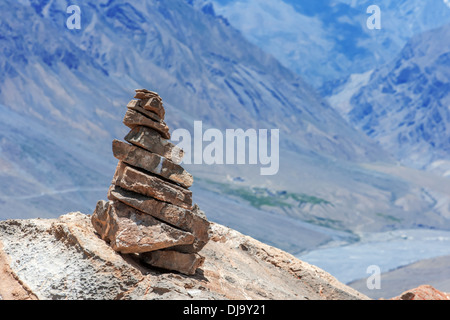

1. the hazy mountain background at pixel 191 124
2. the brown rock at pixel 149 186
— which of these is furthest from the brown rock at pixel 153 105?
the hazy mountain background at pixel 191 124

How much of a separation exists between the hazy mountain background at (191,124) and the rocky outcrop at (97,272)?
5716 cm

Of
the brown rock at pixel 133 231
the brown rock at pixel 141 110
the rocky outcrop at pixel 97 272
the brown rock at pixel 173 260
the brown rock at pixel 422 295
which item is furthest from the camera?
the brown rock at pixel 422 295

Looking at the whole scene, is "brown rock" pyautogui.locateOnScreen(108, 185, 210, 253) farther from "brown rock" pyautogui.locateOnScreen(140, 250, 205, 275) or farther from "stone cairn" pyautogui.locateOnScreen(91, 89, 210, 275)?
"brown rock" pyautogui.locateOnScreen(140, 250, 205, 275)

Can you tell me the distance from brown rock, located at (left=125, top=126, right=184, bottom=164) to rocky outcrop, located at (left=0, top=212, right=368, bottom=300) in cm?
187

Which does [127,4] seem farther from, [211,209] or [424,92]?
[424,92]

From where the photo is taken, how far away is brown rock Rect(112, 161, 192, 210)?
12.2 metres

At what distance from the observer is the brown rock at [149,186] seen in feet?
39.9

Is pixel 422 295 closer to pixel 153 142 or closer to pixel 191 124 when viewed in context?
pixel 153 142

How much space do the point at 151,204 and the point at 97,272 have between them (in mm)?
1715

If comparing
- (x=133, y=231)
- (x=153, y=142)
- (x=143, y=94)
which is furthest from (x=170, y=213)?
(x=143, y=94)

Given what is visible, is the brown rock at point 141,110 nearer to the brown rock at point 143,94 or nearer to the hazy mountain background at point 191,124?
the brown rock at point 143,94

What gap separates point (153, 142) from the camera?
1265 cm

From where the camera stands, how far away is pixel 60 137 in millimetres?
93250
